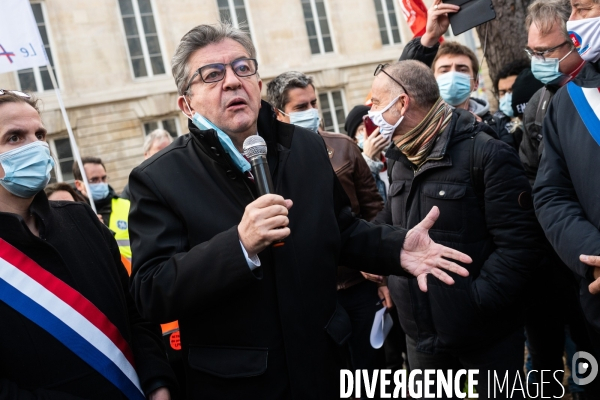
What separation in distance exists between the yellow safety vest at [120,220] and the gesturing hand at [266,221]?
400 centimetres

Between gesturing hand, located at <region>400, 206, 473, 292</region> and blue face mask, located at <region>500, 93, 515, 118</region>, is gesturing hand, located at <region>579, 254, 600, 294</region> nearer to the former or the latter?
gesturing hand, located at <region>400, 206, 473, 292</region>

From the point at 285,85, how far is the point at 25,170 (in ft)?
8.15

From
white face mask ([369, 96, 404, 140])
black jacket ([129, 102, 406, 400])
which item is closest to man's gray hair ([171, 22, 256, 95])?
black jacket ([129, 102, 406, 400])

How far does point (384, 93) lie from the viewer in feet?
11.0

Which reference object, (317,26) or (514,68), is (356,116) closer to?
(514,68)

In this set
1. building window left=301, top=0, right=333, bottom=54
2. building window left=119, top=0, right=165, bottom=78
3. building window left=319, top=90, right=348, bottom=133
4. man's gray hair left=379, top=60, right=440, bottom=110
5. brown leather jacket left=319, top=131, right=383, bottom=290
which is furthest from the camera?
building window left=319, top=90, right=348, bottom=133

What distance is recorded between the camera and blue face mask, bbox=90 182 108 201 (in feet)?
20.5

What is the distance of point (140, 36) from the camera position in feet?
63.9

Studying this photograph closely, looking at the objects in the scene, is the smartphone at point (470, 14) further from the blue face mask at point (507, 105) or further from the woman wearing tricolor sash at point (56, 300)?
the woman wearing tricolor sash at point (56, 300)

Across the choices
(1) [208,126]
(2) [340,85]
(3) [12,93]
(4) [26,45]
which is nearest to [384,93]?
(1) [208,126]

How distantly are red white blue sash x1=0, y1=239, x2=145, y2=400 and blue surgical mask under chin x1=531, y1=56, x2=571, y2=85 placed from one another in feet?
8.93

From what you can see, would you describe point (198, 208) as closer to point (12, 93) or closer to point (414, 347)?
point (12, 93)

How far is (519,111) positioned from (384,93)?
1824 millimetres

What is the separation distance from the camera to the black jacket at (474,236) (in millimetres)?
2955
